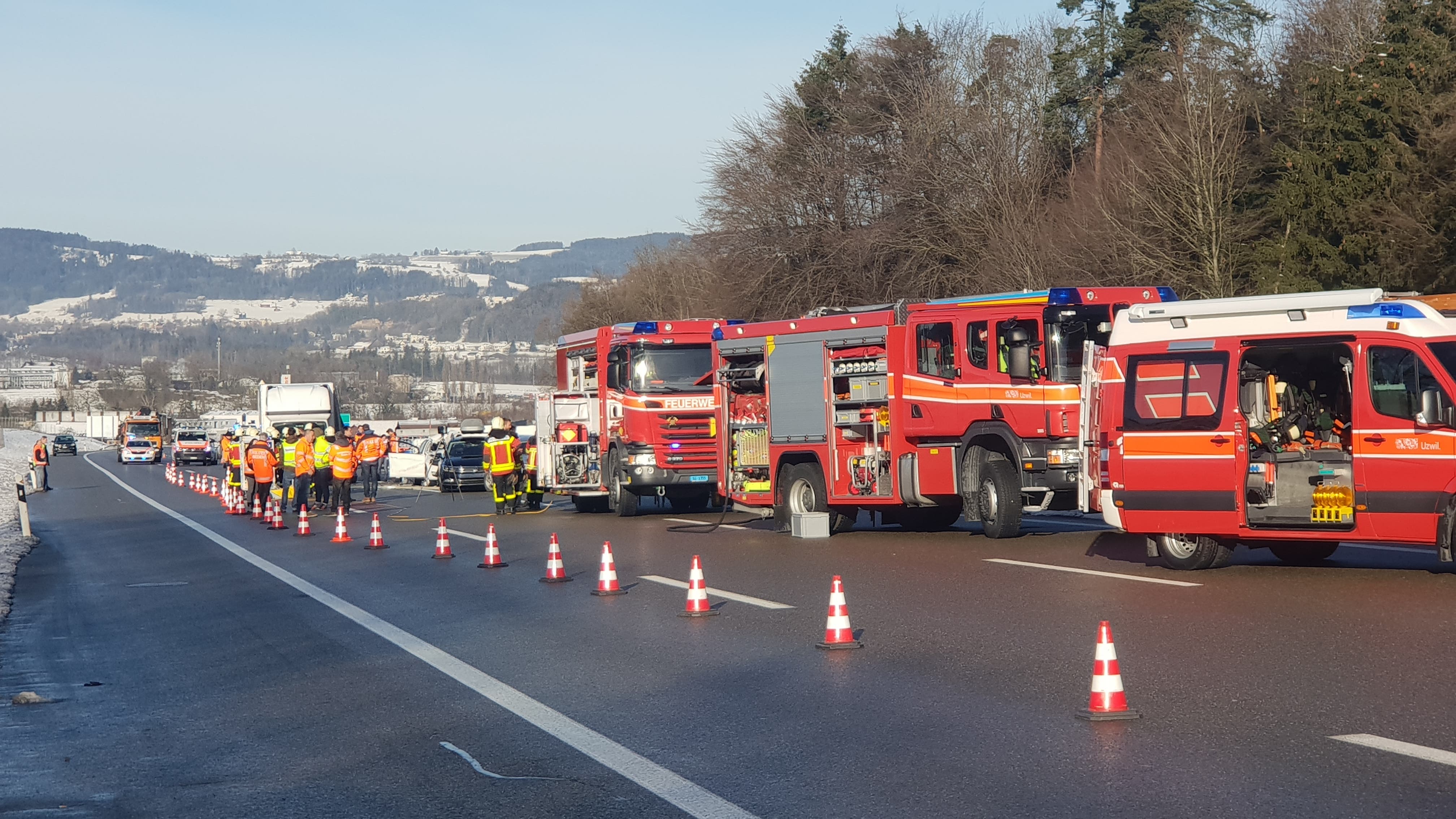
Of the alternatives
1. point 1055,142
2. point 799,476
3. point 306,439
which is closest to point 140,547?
point 306,439

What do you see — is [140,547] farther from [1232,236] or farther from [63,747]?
[1232,236]

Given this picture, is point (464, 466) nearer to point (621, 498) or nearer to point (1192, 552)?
point (621, 498)

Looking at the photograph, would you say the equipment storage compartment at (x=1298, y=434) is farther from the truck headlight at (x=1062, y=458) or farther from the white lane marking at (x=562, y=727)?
the white lane marking at (x=562, y=727)

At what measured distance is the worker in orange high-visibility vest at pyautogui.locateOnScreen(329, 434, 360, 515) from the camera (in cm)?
2952

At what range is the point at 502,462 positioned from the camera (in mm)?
28281

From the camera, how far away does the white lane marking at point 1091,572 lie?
13.8 metres

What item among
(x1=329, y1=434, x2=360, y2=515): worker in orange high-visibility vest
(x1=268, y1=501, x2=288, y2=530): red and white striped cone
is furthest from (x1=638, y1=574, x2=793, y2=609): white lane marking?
(x1=329, y1=434, x2=360, y2=515): worker in orange high-visibility vest

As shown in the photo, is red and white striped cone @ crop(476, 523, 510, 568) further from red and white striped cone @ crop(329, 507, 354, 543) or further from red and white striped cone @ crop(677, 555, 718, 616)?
red and white striped cone @ crop(329, 507, 354, 543)

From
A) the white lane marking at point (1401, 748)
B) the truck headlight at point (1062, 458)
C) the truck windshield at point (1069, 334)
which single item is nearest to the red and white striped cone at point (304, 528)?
the truck headlight at point (1062, 458)

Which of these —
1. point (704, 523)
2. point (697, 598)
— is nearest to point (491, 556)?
point (697, 598)

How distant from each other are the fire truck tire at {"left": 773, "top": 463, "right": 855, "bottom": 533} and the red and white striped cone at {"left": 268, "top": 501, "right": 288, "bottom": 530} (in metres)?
10.5

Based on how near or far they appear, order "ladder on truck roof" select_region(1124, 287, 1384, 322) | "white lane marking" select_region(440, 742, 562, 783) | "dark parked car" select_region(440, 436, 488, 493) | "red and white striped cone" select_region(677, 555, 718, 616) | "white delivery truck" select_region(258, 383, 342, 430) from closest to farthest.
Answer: "white lane marking" select_region(440, 742, 562, 783), "red and white striped cone" select_region(677, 555, 718, 616), "ladder on truck roof" select_region(1124, 287, 1384, 322), "dark parked car" select_region(440, 436, 488, 493), "white delivery truck" select_region(258, 383, 342, 430)

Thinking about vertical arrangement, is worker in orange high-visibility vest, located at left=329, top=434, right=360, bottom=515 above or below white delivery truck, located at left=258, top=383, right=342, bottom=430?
below

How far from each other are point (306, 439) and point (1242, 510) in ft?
67.2
